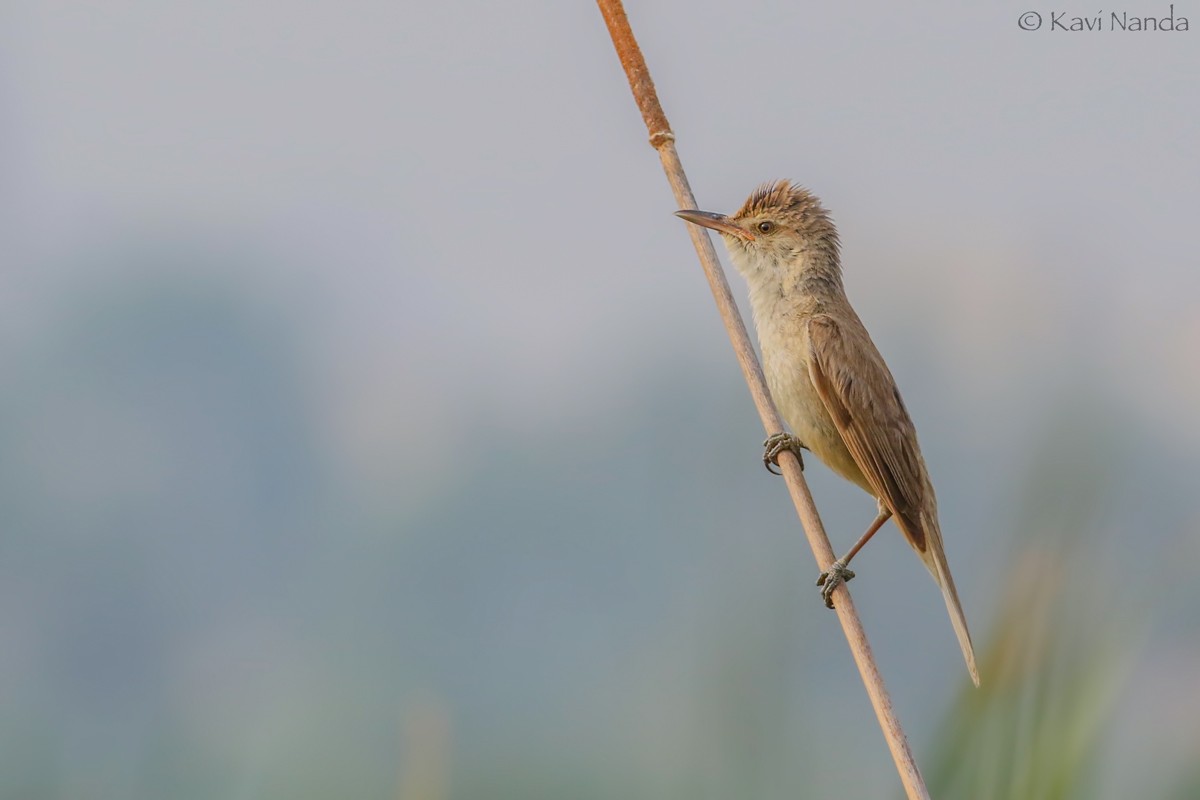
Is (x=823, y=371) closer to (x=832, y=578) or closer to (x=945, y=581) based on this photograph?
(x=945, y=581)

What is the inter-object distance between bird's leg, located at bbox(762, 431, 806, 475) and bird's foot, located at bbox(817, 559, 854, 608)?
1.09 ft

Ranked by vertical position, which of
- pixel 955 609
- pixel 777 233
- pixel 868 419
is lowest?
pixel 955 609

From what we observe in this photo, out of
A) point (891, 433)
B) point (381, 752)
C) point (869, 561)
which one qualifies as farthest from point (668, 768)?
point (381, 752)

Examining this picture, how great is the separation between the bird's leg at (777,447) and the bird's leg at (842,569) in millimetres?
247

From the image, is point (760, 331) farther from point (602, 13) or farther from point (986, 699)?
point (986, 699)

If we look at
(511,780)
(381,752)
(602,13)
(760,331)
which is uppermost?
(602,13)

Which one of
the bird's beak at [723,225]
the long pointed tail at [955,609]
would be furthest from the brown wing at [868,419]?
the bird's beak at [723,225]

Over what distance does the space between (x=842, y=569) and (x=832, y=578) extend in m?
0.22

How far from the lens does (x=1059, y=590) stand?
5.24ft

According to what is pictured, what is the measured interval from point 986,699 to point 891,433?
1.25 meters

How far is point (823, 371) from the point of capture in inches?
106

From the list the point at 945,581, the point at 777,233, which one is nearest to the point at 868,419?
the point at 945,581

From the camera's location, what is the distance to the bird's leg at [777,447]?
8.89ft

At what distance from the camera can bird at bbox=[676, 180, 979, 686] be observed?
2676 mm
